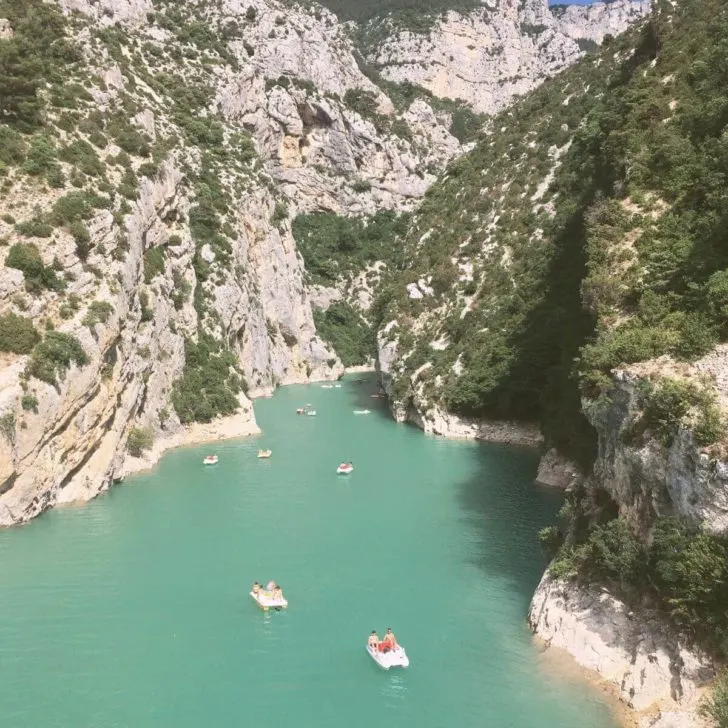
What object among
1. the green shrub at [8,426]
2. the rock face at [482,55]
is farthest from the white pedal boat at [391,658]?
the rock face at [482,55]

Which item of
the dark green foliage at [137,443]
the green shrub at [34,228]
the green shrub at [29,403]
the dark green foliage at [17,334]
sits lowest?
the dark green foliage at [137,443]

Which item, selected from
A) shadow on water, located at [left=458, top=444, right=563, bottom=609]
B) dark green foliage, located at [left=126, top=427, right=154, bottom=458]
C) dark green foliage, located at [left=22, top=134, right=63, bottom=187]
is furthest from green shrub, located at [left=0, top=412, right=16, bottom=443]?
shadow on water, located at [left=458, top=444, right=563, bottom=609]

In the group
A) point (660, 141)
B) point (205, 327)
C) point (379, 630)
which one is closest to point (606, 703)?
point (379, 630)

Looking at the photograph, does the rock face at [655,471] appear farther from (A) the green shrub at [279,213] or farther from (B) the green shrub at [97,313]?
(A) the green shrub at [279,213]

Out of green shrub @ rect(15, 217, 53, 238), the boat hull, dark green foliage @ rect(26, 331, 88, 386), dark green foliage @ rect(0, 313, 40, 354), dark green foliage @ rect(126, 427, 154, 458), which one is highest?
green shrub @ rect(15, 217, 53, 238)

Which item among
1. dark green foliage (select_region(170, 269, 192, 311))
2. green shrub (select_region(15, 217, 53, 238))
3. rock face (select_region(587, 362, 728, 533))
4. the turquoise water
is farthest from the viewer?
dark green foliage (select_region(170, 269, 192, 311))

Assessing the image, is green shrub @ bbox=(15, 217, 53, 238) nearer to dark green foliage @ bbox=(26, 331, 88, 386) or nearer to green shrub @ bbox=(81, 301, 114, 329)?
green shrub @ bbox=(81, 301, 114, 329)
